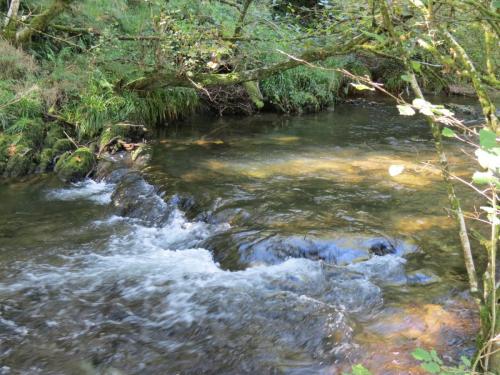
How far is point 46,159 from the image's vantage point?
7.58 m

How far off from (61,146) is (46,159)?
0.39 m

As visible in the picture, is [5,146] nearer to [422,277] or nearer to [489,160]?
[422,277]

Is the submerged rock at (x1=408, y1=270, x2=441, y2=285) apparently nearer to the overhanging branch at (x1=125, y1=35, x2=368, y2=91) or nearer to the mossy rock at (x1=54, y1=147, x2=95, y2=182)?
the overhanging branch at (x1=125, y1=35, x2=368, y2=91)

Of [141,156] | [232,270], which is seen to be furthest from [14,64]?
[232,270]

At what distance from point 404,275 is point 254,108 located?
8.22m

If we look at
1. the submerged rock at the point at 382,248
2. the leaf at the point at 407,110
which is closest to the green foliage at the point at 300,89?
the submerged rock at the point at 382,248

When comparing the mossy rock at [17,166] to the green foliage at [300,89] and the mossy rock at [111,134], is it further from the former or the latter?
the green foliage at [300,89]

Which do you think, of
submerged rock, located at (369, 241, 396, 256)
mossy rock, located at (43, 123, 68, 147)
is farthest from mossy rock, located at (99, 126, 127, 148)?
submerged rock, located at (369, 241, 396, 256)

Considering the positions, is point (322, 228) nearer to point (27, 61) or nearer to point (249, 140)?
point (249, 140)

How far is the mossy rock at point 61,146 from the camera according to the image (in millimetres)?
7789

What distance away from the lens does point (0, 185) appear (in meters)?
6.99

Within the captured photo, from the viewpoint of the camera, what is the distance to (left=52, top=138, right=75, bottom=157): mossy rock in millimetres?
7789

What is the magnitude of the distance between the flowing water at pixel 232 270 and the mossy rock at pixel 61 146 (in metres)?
Answer: 0.73

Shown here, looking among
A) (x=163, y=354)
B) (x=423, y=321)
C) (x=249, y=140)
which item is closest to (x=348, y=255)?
(x=423, y=321)
